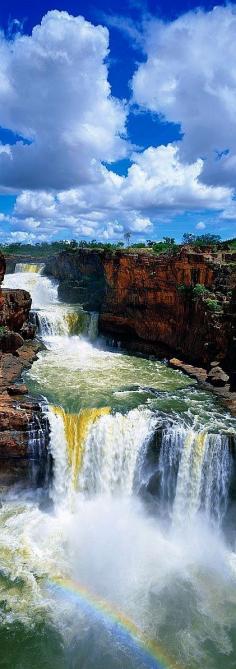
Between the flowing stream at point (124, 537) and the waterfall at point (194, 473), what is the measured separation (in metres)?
0.03

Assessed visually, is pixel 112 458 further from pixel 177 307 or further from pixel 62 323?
pixel 62 323

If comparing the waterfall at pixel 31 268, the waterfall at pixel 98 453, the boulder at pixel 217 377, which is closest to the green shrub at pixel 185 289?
the boulder at pixel 217 377

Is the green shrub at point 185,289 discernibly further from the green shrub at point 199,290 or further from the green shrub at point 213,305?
the green shrub at point 213,305

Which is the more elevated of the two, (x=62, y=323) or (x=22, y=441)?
(x=62, y=323)

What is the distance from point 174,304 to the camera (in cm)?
2680

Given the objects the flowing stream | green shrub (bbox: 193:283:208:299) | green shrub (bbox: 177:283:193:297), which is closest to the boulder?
the flowing stream

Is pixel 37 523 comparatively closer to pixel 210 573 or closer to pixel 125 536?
pixel 125 536

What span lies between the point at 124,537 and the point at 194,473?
10.3 ft

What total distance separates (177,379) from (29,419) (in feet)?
31.9

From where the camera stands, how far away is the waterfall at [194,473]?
15.0m

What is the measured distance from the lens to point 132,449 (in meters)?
15.9

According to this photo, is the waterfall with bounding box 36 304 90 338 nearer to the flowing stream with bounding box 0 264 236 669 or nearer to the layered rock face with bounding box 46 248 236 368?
the layered rock face with bounding box 46 248 236 368

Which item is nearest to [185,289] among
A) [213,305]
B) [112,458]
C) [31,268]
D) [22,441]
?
[213,305]

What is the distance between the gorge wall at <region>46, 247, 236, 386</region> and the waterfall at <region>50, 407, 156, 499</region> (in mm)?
7395
